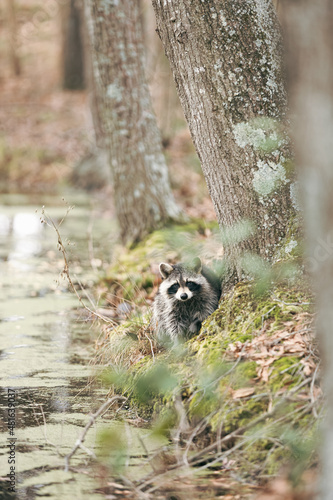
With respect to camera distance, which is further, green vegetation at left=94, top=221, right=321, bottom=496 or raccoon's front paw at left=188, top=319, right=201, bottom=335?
raccoon's front paw at left=188, top=319, right=201, bottom=335

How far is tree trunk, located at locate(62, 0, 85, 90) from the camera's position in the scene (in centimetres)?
3027

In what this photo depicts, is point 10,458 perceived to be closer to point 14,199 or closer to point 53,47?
point 14,199

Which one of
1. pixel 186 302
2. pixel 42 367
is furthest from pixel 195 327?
pixel 42 367

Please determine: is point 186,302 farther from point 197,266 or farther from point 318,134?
point 318,134

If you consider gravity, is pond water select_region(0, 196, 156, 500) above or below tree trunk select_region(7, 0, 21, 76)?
below

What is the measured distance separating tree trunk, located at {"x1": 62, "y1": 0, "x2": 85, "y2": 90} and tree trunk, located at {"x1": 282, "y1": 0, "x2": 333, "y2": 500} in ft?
92.2

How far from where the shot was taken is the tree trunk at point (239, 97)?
4957 millimetres

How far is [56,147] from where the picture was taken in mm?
24734

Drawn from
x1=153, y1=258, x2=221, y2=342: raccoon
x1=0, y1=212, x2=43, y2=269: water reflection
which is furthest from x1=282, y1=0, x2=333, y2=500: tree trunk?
x1=0, y1=212, x2=43, y2=269: water reflection

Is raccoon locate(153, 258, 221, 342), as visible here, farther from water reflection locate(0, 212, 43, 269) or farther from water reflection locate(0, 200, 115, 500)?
water reflection locate(0, 212, 43, 269)

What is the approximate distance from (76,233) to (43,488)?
1023 cm

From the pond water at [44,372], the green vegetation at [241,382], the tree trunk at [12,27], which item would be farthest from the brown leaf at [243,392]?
the tree trunk at [12,27]

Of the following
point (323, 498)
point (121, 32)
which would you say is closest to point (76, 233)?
point (121, 32)

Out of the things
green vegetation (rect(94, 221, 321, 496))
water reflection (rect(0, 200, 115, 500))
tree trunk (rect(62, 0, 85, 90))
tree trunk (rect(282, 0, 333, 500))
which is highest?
tree trunk (rect(62, 0, 85, 90))
